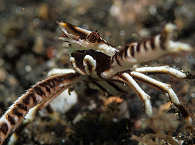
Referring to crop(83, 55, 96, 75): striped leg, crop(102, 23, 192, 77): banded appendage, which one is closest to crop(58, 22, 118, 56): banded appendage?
crop(83, 55, 96, 75): striped leg

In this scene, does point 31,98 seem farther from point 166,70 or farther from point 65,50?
point 65,50

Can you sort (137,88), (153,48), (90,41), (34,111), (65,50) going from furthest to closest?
(65,50) < (34,111) < (137,88) < (90,41) < (153,48)

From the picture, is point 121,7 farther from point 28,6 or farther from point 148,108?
point 148,108

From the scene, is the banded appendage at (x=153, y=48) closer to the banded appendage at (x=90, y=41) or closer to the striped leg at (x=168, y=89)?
the banded appendage at (x=90, y=41)

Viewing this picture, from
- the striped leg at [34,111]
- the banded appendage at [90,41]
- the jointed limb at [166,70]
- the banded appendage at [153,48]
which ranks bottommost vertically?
the striped leg at [34,111]

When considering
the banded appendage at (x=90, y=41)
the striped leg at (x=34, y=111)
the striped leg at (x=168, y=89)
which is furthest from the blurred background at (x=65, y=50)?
the banded appendage at (x=90, y=41)

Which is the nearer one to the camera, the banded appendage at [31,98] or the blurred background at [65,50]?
the banded appendage at [31,98]

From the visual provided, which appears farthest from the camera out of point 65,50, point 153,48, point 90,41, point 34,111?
point 65,50

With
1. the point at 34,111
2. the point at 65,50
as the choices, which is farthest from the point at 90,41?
the point at 65,50
